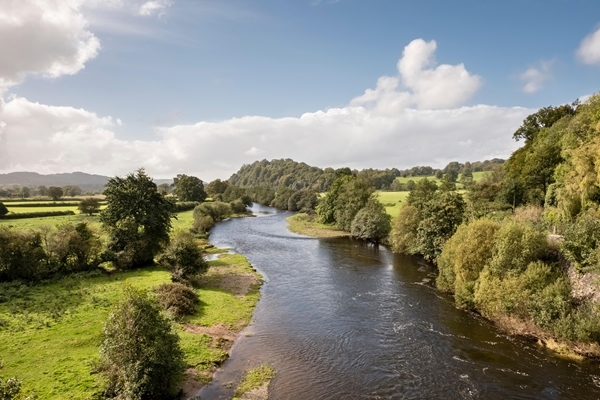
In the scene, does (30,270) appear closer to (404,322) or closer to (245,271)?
(245,271)

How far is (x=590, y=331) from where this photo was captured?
24.0 metres

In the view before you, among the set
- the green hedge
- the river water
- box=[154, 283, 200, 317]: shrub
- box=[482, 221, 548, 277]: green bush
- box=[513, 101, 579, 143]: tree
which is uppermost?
box=[513, 101, 579, 143]: tree

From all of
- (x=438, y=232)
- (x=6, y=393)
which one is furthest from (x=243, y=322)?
(x=438, y=232)

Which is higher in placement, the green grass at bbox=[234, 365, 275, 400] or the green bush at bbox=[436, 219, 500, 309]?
the green bush at bbox=[436, 219, 500, 309]

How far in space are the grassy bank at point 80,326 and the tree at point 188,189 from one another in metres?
100

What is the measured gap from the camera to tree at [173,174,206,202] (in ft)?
462

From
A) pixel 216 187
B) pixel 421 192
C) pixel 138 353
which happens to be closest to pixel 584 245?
pixel 138 353

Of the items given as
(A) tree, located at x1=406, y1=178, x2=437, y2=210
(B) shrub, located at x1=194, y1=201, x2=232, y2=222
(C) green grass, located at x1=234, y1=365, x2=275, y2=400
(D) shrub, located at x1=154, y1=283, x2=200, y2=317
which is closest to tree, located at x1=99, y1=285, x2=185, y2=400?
(C) green grass, located at x1=234, y1=365, x2=275, y2=400

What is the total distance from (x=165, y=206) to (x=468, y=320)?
133 ft

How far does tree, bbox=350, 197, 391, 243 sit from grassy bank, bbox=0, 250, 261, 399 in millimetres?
37676

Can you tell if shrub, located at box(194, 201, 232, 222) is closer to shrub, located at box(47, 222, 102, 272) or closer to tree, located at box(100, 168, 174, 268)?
tree, located at box(100, 168, 174, 268)

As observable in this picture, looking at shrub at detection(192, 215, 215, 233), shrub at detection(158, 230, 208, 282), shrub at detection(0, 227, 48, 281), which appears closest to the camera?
shrub at detection(0, 227, 48, 281)

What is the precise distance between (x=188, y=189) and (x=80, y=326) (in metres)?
118

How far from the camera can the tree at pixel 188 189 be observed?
14088 centimetres
